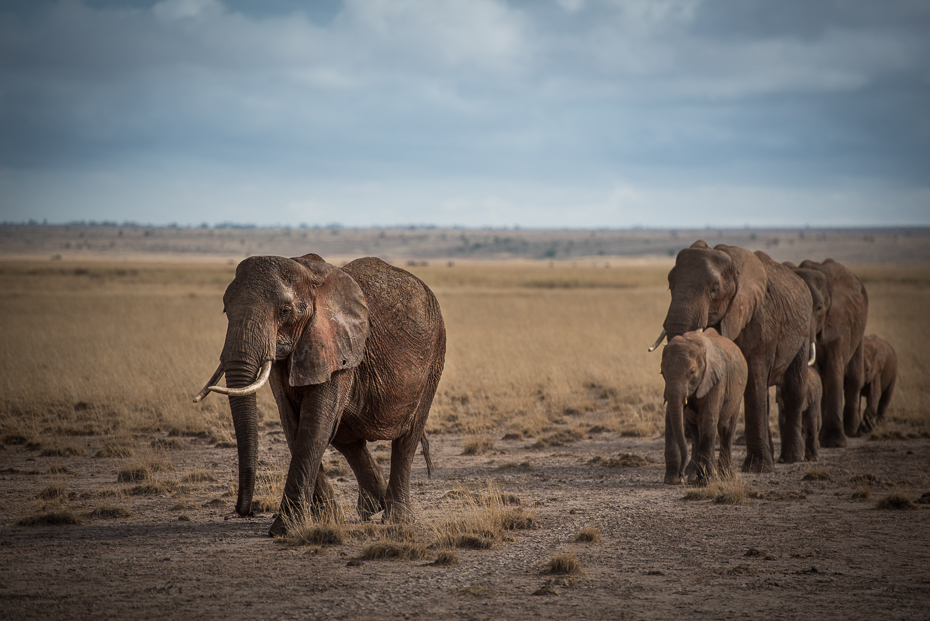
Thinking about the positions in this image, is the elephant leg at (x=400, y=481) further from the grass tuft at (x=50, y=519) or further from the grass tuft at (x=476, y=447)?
the grass tuft at (x=476, y=447)

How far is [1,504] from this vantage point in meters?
9.45

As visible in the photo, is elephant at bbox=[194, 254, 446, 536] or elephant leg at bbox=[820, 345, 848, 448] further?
elephant leg at bbox=[820, 345, 848, 448]

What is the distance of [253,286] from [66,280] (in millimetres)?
48651

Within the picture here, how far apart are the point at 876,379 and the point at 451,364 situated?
987cm

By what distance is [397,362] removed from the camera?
8516 millimetres

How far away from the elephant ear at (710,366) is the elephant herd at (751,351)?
14 mm

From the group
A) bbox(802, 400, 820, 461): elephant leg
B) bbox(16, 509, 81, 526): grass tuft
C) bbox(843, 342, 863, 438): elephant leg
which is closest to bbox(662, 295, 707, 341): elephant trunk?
bbox(802, 400, 820, 461): elephant leg

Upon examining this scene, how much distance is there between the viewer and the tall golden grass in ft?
50.9

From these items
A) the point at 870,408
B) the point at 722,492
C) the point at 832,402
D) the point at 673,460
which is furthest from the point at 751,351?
the point at 870,408

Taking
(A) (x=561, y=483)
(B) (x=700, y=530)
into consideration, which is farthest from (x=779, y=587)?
(A) (x=561, y=483)

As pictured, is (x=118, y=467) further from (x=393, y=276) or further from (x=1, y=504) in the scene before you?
(x=393, y=276)

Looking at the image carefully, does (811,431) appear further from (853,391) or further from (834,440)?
(853,391)

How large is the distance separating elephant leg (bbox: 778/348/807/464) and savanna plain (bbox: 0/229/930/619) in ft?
2.06

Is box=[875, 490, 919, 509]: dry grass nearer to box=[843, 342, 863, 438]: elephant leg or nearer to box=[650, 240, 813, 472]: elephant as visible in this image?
box=[650, 240, 813, 472]: elephant
